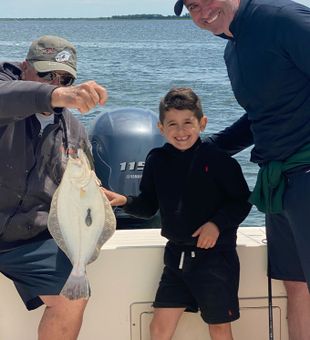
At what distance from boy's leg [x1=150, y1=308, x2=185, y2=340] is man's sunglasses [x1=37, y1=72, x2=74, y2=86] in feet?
3.58

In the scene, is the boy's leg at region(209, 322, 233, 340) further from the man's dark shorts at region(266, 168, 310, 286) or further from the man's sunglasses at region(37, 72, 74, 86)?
the man's sunglasses at region(37, 72, 74, 86)

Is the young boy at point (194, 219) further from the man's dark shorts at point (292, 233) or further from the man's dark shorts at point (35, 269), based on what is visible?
the man's dark shorts at point (35, 269)

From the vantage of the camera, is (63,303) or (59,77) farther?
(59,77)

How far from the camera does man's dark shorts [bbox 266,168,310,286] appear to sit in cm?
274

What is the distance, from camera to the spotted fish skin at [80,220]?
2.36m

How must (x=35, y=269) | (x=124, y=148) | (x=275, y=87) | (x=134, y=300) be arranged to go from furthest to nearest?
(x=124, y=148), (x=134, y=300), (x=35, y=269), (x=275, y=87)

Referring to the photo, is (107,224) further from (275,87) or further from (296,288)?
(296,288)

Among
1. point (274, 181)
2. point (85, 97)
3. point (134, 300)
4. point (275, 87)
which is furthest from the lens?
point (134, 300)

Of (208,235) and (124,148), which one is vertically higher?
(208,235)

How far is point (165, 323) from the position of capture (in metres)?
3.15

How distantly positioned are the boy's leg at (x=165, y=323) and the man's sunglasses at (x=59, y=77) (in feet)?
3.58

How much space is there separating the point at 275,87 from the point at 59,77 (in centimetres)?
96

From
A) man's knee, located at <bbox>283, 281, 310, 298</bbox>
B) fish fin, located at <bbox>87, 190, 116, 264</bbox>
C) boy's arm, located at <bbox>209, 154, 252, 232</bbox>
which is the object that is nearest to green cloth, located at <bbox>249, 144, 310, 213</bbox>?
boy's arm, located at <bbox>209, 154, 252, 232</bbox>

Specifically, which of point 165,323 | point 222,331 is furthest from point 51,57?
point 222,331
